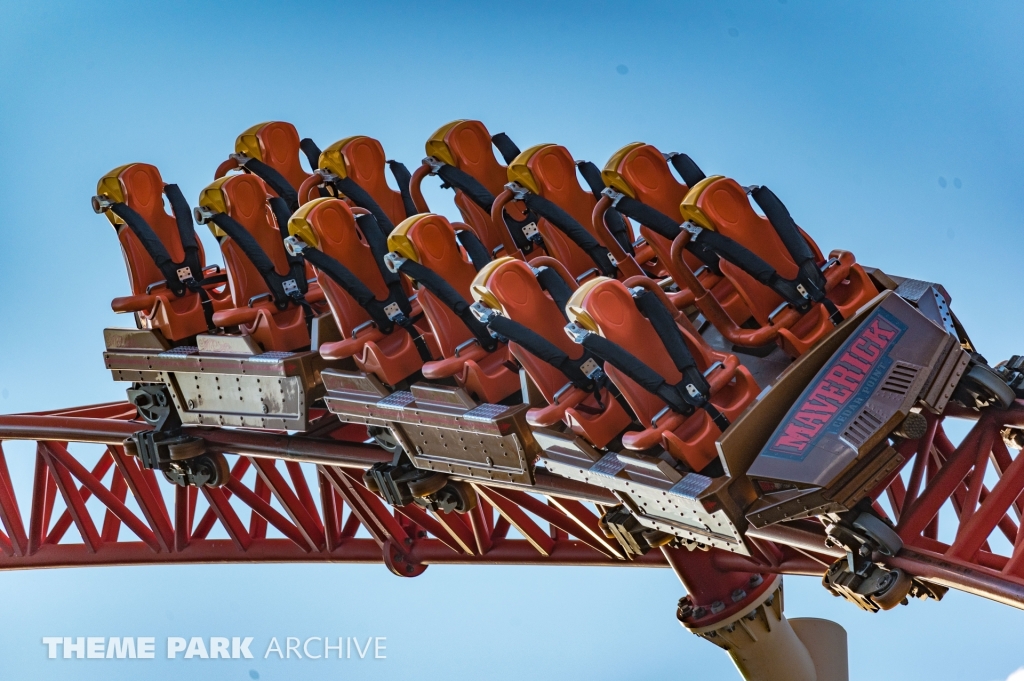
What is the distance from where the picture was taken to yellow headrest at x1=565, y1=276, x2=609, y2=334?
5.63 m

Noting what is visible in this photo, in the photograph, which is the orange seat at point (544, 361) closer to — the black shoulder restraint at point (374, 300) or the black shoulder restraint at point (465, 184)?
the black shoulder restraint at point (374, 300)

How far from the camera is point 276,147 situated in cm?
901

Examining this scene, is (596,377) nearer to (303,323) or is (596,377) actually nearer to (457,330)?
(457,330)

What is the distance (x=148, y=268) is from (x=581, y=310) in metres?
3.68

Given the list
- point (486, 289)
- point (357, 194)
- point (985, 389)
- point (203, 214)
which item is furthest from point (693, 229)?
point (203, 214)

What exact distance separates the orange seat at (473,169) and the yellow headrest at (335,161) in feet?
1.49

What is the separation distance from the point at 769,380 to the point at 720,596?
5.28 feet

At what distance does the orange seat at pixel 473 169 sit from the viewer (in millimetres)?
8000

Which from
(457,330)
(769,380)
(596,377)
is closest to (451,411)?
(457,330)

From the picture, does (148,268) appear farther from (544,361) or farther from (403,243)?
(544,361)

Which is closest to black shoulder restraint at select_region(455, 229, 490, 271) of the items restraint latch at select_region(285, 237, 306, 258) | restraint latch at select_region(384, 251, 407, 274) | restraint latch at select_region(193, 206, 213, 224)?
restraint latch at select_region(384, 251, 407, 274)

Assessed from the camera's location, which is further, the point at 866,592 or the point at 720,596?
the point at 720,596

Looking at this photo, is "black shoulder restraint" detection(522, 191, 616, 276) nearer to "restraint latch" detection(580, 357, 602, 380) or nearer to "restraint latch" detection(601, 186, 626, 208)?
"restraint latch" detection(601, 186, 626, 208)

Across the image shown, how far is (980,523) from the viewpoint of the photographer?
5312mm
